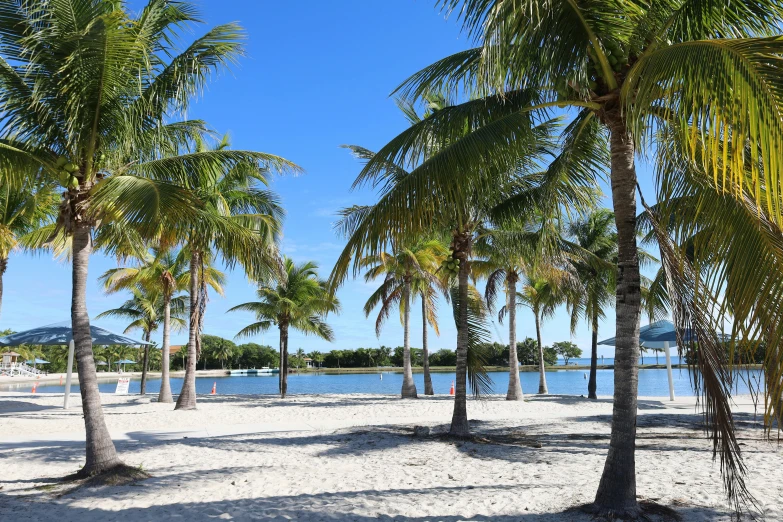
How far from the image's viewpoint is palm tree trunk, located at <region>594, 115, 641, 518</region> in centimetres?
513

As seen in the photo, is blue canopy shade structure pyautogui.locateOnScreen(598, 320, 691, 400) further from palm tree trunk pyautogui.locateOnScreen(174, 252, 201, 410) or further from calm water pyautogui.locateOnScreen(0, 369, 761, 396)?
palm tree trunk pyautogui.locateOnScreen(174, 252, 201, 410)

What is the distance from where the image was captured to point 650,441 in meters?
9.88

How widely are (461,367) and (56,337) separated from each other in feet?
45.8

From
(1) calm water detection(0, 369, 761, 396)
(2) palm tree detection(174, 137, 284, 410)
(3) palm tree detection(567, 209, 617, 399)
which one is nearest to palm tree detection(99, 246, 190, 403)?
(2) palm tree detection(174, 137, 284, 410)

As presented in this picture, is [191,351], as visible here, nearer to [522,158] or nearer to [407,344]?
[407,344]

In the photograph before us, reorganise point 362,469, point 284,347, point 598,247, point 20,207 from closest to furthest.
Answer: point 362,469
point 20,207
point 598,247
point 284,347

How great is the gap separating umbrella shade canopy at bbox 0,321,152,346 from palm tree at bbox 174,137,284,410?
282cm

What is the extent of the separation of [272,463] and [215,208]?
826cm

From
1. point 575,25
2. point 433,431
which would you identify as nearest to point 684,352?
point 575,25

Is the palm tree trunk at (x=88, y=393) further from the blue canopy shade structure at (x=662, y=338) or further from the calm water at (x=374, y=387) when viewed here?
the blue canopy shade structure at (x=662, y=338)

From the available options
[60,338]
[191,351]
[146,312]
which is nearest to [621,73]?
[191,351]

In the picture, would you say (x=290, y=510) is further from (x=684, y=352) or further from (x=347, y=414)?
(x=347, y=414)

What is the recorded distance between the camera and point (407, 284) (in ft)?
66.8

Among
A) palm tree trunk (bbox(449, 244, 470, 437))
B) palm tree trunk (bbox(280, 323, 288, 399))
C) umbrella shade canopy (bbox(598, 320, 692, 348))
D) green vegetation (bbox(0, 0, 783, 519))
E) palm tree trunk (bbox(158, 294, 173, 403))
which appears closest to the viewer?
green vegetation (bbox(0, 0, 783, 519))
